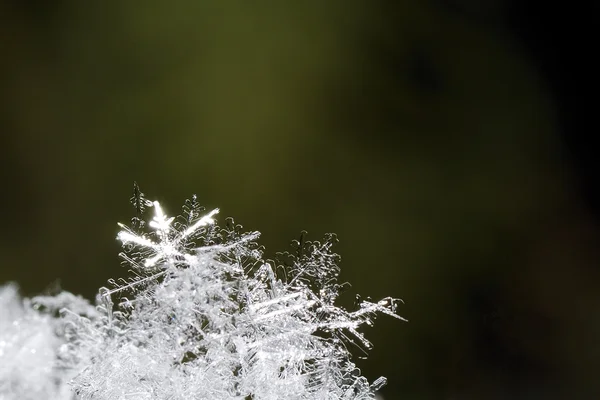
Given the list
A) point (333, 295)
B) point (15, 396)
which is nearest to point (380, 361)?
point (333, 295)

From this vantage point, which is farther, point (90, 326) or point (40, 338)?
point (40, 338)

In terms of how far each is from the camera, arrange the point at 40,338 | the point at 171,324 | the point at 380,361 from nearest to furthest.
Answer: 1. the point at 171,324
2. the point at 40,338
3. the point at 380,361

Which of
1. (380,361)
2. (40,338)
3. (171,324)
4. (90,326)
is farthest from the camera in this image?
(380,361)

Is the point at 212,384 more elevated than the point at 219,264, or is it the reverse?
the point at 219,264

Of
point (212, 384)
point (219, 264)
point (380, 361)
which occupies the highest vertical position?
point (380, 361)

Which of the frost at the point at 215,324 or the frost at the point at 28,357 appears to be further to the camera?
the frost at the point at 28,357

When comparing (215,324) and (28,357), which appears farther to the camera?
(28,357)

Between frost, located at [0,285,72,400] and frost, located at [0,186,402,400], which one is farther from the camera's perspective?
frost, located at [0,285,72,400]

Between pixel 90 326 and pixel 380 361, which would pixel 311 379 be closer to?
pixel 90 326
